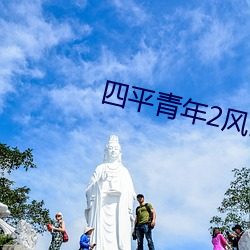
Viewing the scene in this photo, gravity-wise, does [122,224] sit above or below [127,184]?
below

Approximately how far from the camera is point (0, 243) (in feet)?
37.5

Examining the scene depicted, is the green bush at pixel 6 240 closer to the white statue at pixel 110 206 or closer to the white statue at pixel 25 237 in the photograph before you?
the white statue at pixel 25 237

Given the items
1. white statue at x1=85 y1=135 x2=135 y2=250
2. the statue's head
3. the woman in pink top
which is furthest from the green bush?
the woman in pink top

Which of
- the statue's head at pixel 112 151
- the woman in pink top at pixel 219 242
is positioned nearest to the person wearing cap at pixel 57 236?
the woman in pink top at pixel 219 242

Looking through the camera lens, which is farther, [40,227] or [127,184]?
[40,227]

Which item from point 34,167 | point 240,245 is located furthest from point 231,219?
point 240,245

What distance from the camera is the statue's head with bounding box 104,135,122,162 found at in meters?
14.7

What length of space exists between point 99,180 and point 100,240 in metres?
1.70

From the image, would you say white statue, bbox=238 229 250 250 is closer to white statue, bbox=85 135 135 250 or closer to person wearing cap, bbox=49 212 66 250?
person wearing cap, bbox=49 212 66 250

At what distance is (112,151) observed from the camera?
48.3 ft

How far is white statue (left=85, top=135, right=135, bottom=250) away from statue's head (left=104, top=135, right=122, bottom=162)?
0.27m

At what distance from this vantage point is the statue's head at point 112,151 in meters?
14.7

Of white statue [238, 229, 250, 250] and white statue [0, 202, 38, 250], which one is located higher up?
white statue [238, 229, 250, 250]

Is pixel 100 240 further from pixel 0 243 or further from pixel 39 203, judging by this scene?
pixel 39 203
